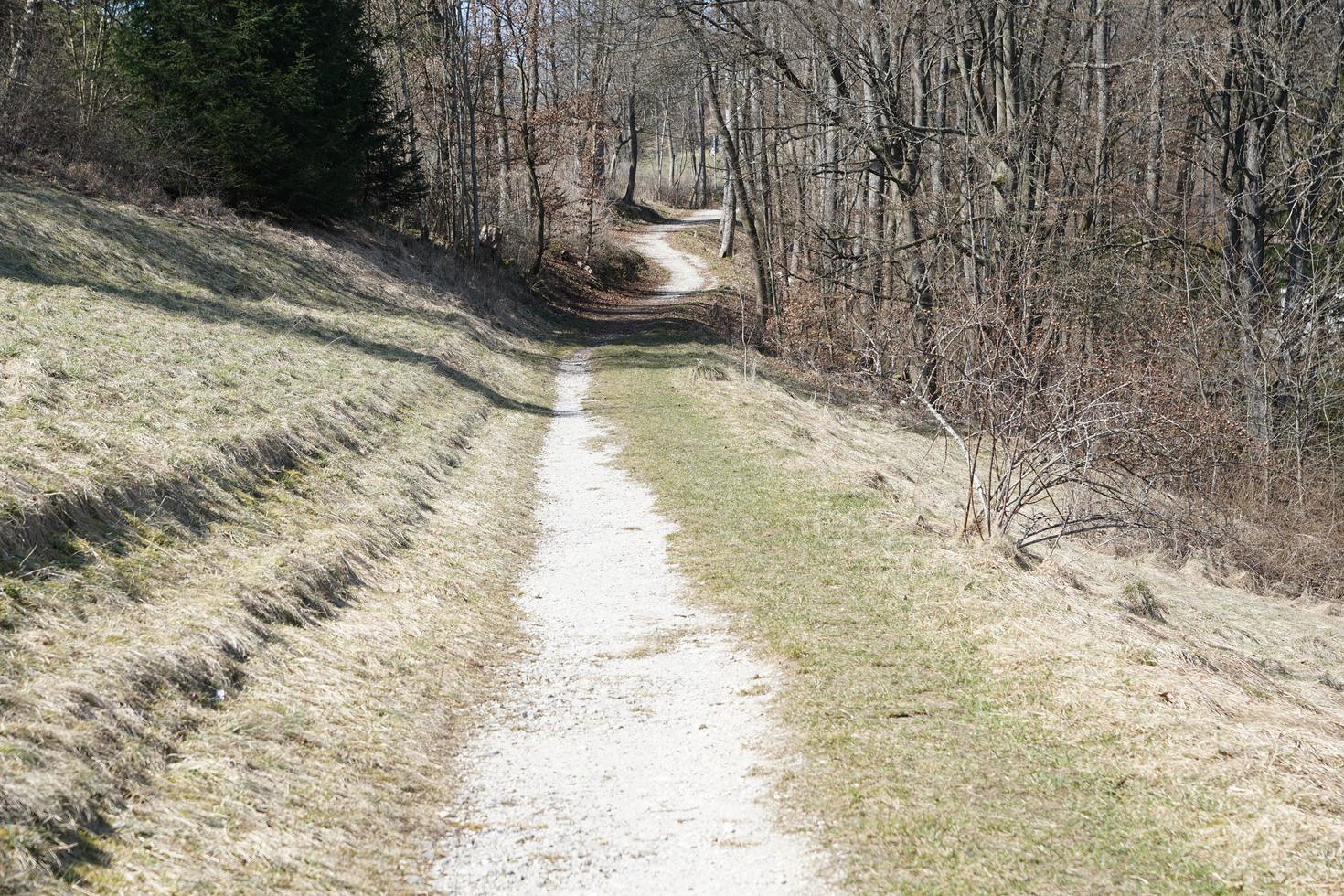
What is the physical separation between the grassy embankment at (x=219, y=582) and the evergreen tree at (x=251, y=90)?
661 cm

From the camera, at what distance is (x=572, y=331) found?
2897cm

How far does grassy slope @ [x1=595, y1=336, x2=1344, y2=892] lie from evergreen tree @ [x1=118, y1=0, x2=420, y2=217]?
14955 millimetres

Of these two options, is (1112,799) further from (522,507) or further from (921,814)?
(522,507)

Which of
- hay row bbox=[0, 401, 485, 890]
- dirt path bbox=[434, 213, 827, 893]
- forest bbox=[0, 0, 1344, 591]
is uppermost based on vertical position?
forest bbox=[0, 0, 1344, 591]

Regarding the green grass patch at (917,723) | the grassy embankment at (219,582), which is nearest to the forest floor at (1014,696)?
the green grass patch at (917,723)

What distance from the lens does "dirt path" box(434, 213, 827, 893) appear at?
13.9 ft

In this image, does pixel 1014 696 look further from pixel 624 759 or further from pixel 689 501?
pixel 689 501

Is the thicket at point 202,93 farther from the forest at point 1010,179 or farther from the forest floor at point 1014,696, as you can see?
the forest floor at point 1014,696

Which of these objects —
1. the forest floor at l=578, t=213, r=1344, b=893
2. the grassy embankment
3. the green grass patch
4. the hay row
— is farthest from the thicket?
the green grass patch

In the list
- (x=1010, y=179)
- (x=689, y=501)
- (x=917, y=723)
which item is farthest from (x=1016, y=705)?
(x=1010, y=179)

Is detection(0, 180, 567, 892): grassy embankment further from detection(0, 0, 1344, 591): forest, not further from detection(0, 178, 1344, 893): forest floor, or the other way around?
detection(0, 0, 1344, 591): forest

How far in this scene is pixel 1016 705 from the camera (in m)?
5.76

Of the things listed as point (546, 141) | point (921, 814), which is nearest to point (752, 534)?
point (921, 814)

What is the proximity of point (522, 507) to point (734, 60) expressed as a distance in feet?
43.2
